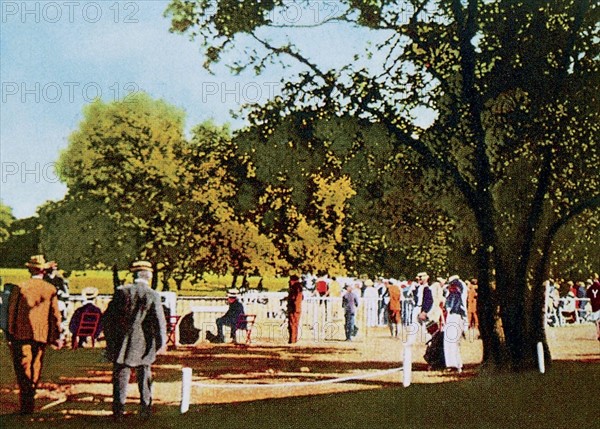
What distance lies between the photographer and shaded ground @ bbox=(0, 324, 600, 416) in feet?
21.0

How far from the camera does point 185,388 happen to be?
6535mm

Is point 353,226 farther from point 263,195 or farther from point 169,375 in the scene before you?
point 169,375

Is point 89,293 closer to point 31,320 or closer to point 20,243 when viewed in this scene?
point 31,320

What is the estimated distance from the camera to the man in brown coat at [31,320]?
6.20m

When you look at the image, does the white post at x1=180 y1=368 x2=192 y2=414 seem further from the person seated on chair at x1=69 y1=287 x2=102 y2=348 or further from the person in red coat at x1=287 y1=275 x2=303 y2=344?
the person in red coat at x1=287 y1=275 x2=303 y2=344

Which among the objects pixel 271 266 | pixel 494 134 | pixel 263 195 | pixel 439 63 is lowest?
pixel 271 266

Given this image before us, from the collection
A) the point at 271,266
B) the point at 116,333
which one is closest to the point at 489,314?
the point at 271,266

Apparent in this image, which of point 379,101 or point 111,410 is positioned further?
point 379,101

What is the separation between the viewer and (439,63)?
9.07 metres

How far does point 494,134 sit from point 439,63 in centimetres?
106

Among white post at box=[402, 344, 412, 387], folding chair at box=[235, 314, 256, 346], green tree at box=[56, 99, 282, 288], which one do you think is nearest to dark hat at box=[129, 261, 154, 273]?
green tree at box=[56, 99, 282, 288]

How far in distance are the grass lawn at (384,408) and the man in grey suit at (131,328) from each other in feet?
0.89

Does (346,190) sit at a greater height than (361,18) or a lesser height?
lesser

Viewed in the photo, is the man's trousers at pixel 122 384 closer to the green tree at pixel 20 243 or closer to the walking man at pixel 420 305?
the green tree at pixel 20 243
